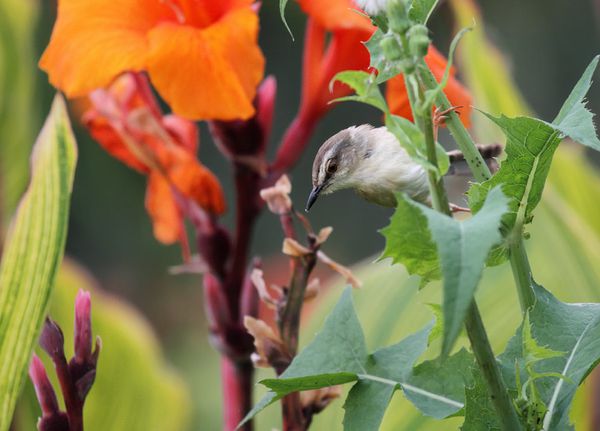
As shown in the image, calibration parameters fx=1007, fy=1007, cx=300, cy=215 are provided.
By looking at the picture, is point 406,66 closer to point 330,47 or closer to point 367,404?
point 367,404

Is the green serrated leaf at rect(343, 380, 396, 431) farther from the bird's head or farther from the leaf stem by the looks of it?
the bird's head

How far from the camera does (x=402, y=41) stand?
295mm

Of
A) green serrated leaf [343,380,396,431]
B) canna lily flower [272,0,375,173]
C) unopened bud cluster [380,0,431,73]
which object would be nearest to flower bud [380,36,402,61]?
unopened bud cluster [380,0,431,73]

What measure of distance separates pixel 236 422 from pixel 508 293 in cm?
22

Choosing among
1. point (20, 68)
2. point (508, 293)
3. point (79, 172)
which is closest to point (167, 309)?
point (79, 172)

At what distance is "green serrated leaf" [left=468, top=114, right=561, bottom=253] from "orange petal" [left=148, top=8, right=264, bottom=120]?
18 centimetres

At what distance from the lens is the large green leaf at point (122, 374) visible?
0.69 meters

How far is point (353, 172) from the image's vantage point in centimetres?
49

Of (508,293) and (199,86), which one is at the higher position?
(199,86)

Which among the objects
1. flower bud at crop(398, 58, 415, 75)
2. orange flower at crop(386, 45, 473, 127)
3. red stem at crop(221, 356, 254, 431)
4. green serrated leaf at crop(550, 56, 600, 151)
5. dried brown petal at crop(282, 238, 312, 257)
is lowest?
red stem at crop(221, 356, 254, 431)

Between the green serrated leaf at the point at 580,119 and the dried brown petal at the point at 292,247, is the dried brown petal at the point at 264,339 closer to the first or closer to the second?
the dried brown petal at the point at 292,247

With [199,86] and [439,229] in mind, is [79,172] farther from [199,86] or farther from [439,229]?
[439,229]

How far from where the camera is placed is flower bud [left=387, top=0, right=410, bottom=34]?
11.5 inches

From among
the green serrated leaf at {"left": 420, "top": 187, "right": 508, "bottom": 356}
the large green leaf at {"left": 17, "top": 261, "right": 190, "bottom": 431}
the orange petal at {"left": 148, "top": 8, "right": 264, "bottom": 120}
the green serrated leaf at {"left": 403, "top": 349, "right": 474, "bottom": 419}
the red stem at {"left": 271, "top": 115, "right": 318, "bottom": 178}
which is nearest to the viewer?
the green serrated leaf at {"left": 420, "top": 187, "right": 508, "bottom": 356}
